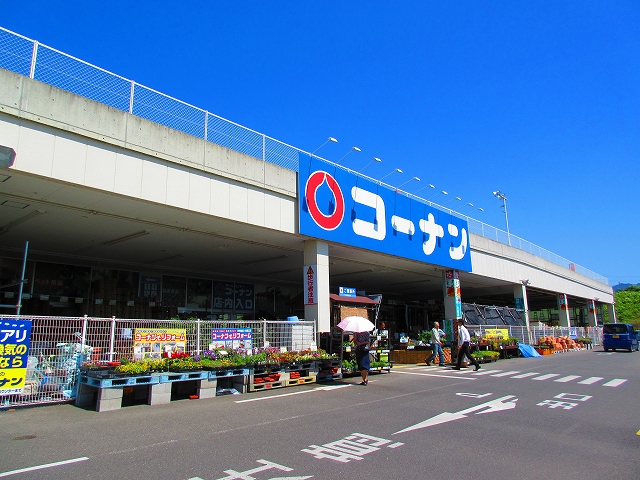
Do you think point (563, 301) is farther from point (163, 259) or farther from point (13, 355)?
point (13, 355)

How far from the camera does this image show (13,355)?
356 inches

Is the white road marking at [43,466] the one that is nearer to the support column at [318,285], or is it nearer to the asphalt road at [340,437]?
the asphalt road at [340,437]

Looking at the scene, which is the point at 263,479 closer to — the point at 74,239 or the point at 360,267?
the point at 74,239

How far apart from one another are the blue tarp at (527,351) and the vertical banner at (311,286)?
16074mm

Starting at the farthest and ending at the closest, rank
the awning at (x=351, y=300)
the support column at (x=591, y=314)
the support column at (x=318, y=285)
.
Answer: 1. the support column at (x=591, y=314)
2. the awning at (x=351, y=300)
3. the support column at (x=318, y=285)

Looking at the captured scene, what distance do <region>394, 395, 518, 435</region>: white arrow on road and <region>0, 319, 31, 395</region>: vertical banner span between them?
25.0 feet

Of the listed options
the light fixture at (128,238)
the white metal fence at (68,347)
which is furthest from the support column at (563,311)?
the white metal fence at (68,347)

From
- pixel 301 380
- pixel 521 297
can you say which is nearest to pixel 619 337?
pixel 521 297

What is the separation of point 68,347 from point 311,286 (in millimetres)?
8280

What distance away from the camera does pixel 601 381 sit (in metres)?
13.9

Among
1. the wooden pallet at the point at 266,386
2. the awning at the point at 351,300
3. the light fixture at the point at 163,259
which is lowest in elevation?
the wooden pallet at the point at 266,386

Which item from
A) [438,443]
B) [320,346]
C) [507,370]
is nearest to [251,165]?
[320,346]

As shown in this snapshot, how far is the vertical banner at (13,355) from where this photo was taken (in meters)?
8.91

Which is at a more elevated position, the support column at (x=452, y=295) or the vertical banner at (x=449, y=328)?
the support column at (x=452, y=295)
